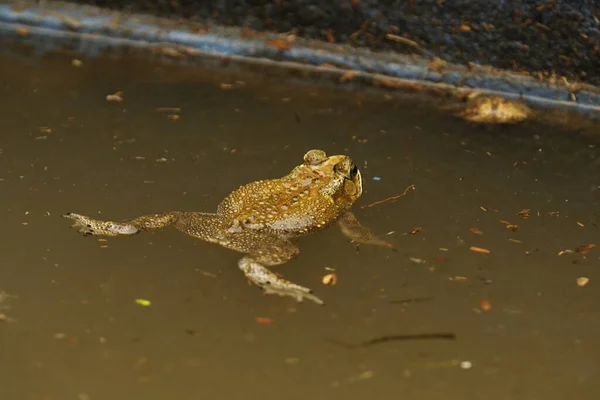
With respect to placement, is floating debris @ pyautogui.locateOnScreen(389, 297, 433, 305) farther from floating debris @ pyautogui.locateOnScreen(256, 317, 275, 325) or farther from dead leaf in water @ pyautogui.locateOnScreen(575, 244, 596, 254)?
dead leaf in water @ pyautogui.locateOnScreen(575, 244, 596, 254)

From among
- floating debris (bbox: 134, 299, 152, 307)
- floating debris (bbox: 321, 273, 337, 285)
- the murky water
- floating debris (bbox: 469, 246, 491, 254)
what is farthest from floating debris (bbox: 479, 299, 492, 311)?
floating debris (bbox: 134, 299, 152, 307)

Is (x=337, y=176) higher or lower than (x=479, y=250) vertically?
higher

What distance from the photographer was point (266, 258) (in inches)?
99.0

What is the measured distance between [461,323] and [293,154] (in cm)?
133

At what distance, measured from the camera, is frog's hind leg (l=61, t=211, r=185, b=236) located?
262 centimetres

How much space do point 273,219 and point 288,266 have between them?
219mm

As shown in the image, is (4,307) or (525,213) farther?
(525,213)

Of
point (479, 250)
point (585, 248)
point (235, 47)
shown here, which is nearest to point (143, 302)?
point (479, 250)

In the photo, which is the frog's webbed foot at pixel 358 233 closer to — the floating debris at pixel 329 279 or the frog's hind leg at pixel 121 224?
the floating debris at pixel 329 279

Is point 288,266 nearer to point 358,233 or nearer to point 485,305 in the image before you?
point 358,233

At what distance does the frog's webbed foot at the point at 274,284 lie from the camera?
2408mm

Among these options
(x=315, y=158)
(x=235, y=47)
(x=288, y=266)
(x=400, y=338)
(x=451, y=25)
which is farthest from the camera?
(x=235, y=47)

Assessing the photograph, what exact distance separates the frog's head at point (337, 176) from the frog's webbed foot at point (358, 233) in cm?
10

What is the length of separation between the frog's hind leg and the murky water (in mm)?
37
